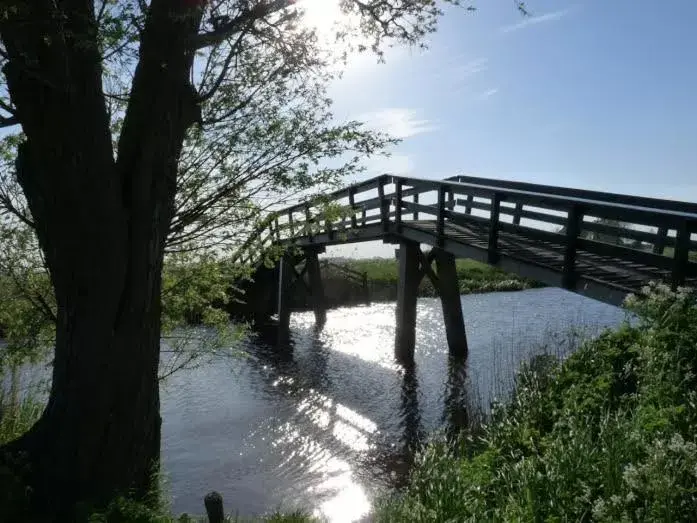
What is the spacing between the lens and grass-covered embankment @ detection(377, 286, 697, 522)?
3.78 meters

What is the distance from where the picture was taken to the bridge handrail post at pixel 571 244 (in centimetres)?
873

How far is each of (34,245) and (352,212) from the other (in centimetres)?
457

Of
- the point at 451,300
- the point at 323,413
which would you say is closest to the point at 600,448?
the point at 323,413

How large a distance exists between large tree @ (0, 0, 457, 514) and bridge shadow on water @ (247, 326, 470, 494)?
12.2 ft

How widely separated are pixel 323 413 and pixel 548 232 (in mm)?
5274

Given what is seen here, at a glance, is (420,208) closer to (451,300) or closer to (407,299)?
(451,300)

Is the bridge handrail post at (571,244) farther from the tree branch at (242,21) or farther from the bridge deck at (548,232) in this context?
the tree branch at (242,21)

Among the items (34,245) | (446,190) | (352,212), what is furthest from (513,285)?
(34,245)

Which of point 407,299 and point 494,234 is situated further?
point 407,299

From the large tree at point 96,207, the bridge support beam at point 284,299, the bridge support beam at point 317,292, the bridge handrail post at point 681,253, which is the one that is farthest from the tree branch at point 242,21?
the bridge support beam at point 317,292

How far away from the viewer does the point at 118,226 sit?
19.7 ft

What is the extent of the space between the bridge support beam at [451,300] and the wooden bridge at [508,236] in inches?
1.0

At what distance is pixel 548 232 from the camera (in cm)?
993

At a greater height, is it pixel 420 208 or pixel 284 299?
pixel 420 208
